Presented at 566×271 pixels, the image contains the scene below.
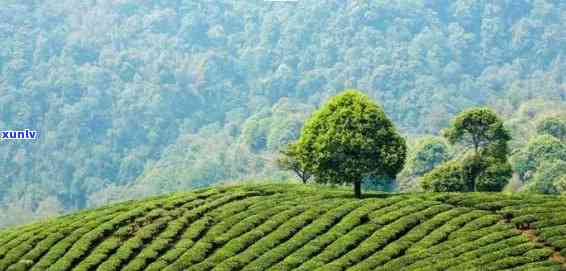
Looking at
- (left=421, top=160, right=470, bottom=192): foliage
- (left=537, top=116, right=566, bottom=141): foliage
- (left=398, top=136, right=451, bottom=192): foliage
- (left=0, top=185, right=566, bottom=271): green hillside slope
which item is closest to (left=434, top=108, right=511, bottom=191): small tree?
(left=421, top=160, right=470, bottom=192): foliage

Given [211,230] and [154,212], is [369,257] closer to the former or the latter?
[211,230]

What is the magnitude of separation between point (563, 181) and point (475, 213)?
2053 inches

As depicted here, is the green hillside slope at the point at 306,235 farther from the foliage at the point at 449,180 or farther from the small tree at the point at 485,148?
the foliage at the point at 449,180

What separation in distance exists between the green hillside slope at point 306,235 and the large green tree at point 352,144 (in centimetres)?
189

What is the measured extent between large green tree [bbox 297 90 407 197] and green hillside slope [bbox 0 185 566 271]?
1.89 metres

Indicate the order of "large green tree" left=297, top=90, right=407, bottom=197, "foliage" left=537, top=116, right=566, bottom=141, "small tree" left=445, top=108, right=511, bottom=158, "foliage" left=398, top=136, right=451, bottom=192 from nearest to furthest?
"large green tree" left=297, top=90, right=407, bottom=197
"small tree" left=445, top=108, right=511, bottom=158
"foliage" left=398, top=136, right=451, bottom=192
"foliage" left=537, top=116, right=566, bottom=141

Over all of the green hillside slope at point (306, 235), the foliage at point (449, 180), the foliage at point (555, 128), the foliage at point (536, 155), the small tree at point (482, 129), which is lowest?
the green hillside slope at point (306, 235)

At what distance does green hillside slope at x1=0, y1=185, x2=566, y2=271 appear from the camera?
179 feet

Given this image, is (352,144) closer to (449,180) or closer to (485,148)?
(449,180)

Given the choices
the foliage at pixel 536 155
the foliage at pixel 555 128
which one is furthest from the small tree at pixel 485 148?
the foliage at pixel 555 128

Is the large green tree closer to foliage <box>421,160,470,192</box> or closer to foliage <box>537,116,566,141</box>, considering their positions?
foliage <box>421,160,470,192</box>

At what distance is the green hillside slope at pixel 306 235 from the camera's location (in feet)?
179

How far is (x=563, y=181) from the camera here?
10894cm

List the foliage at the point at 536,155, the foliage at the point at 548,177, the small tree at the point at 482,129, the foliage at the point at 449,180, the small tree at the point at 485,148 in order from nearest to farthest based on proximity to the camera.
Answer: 1. the small tree at the point at 482,129
2. the small tree at the point at 485,148
3. the foliage at the point at 449,180
4. the foliage at the point at 548,177
5. the foliage at the point at 536,155
